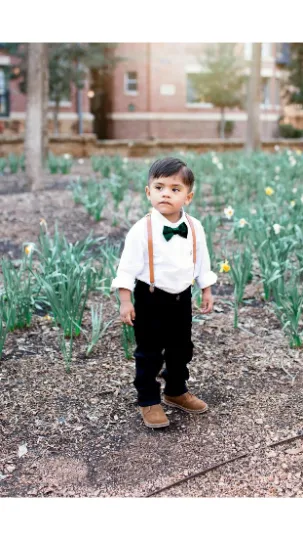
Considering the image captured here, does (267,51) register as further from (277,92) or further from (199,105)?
(199,105)

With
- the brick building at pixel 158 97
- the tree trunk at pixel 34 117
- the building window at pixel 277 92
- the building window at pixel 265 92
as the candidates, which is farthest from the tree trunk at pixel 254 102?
the building window at pixel 277 92

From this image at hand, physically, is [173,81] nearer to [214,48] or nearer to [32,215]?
[214,48]

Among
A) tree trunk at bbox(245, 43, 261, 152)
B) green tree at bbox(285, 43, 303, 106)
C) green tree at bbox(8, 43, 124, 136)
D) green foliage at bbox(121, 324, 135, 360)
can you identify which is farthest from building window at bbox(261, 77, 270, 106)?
green foliage at bbox(121, 324, 135, 360)

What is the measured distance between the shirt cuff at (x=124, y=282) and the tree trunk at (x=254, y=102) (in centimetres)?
1043

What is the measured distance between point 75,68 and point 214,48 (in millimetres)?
7223

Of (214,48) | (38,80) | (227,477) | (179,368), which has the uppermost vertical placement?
(214,48)

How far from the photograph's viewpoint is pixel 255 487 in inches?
90.5

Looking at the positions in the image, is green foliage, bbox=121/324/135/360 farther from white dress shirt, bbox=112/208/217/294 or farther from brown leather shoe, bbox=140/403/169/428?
white dress shirt, bbox=112/208/217/294

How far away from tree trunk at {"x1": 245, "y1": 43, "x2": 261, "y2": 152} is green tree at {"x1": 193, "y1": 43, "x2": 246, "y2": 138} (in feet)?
33.5

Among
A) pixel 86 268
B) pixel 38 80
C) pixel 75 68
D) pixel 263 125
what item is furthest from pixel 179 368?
pixel 263 125

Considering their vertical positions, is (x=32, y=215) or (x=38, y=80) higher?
(x=38, y=80)

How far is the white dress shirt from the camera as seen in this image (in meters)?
2.44

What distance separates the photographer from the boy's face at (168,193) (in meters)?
2.36

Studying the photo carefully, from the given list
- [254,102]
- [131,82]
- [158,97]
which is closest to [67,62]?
[254,102]
